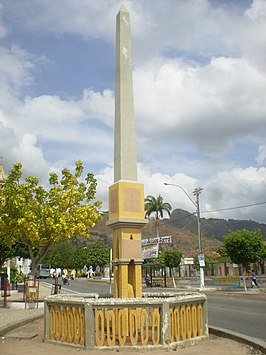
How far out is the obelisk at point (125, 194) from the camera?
10898 mm

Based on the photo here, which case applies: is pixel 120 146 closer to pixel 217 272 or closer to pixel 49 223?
pixel 49 223

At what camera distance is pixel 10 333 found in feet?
40.6

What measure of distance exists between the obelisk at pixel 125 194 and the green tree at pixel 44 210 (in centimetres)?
958

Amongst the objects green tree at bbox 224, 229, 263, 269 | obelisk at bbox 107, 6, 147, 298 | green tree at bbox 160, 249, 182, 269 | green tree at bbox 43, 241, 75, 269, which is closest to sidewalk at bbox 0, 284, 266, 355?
obelisk at bbox 107, 6, 147, 298

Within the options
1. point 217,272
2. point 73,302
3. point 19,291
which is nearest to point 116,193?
point 73,302

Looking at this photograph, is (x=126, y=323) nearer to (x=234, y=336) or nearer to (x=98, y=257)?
(x=234, y=336)

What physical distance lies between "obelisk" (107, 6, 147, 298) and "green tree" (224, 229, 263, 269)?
28683mm

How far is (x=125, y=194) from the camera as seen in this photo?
1114 centimetres

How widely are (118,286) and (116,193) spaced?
2319 millimetres

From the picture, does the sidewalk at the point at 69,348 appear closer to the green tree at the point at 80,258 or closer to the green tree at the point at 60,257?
the green tree at the point at 80,258

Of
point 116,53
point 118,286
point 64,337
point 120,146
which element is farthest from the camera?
point 116,53

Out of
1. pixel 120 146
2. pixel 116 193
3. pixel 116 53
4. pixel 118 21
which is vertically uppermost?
pixel 118 21

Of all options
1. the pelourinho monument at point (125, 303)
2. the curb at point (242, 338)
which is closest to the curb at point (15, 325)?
the pelourinho monument at point (125, 303)

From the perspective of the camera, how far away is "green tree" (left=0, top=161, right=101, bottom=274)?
66.4 feet
